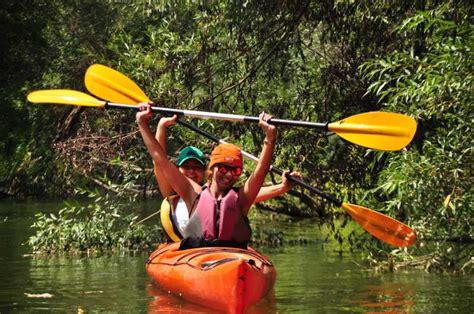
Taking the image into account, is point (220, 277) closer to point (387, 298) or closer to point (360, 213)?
point (387, 298)

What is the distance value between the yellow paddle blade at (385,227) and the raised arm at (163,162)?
1.77 meters

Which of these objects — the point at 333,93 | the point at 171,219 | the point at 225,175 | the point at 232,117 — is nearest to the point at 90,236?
the point at 333,93

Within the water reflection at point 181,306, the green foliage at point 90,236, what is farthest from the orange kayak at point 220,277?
the green foliage at point 90,236

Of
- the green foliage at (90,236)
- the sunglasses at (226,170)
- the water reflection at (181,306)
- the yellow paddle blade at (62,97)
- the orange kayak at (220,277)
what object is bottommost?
the water reflection at (181,306)

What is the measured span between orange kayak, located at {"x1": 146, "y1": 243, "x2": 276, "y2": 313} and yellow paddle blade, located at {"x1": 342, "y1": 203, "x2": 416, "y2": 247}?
57.7 inches

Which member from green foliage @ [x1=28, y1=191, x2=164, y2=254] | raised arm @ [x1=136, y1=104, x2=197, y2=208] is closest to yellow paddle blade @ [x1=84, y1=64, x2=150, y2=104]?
raised arm @ [x1=136, y1=104, x2=197, y2=208]

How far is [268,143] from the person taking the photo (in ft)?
25.3

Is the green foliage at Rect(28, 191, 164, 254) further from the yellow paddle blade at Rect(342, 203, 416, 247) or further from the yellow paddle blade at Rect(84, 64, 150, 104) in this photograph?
the yellow paddle blade at Rect(342, 203, 416, 247)

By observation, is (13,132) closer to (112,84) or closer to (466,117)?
(112,84)

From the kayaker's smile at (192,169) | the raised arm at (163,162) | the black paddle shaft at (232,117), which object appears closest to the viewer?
the raised arm at (163,162)

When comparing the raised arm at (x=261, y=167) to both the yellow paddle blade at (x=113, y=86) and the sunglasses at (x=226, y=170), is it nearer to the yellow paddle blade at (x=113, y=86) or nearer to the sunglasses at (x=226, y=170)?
the sunglasses at (x=226, y=170)

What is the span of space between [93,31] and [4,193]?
19.3 ft

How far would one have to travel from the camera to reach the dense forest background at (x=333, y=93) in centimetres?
913

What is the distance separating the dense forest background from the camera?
9.13 m
